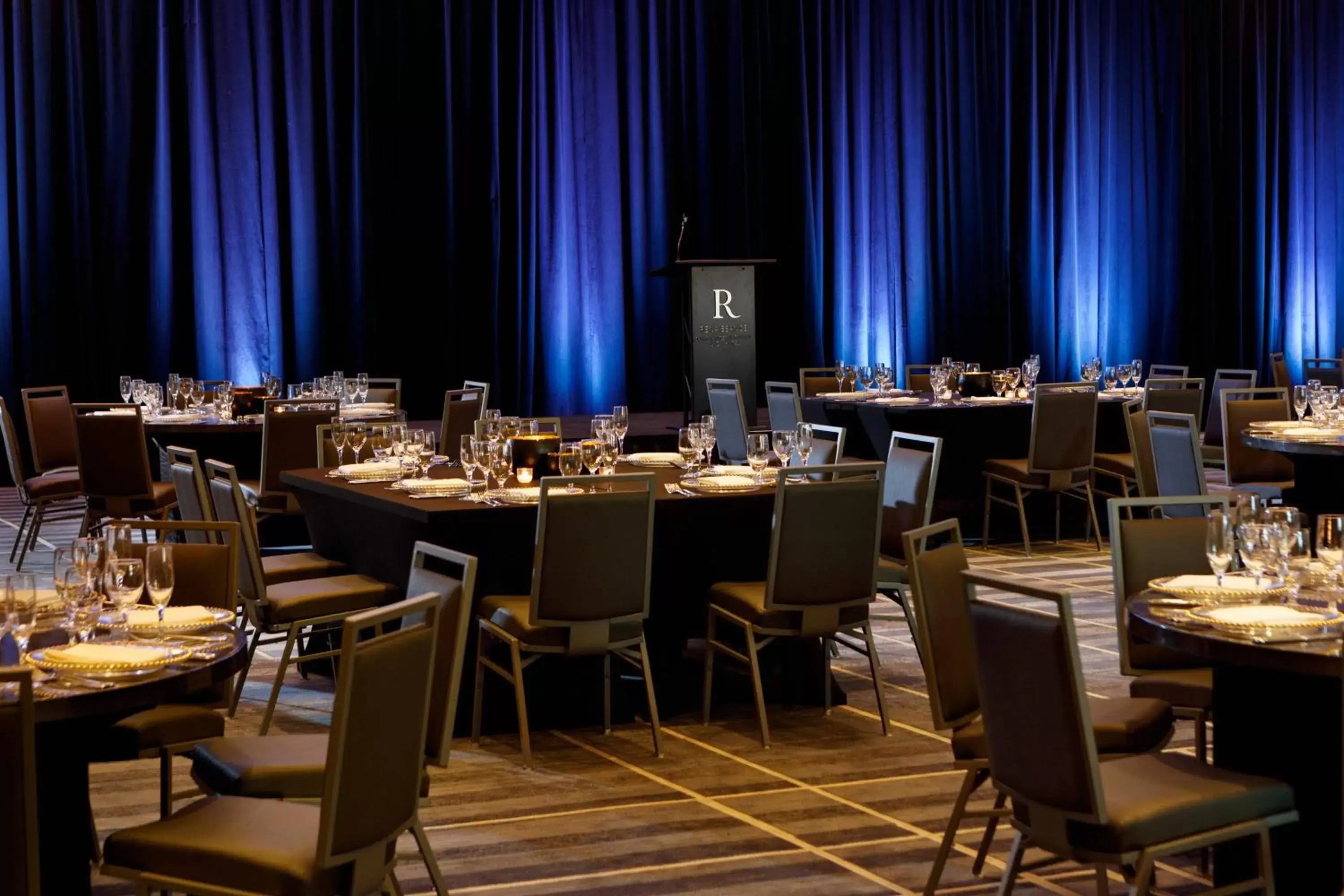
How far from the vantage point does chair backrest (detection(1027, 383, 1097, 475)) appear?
8562 mm

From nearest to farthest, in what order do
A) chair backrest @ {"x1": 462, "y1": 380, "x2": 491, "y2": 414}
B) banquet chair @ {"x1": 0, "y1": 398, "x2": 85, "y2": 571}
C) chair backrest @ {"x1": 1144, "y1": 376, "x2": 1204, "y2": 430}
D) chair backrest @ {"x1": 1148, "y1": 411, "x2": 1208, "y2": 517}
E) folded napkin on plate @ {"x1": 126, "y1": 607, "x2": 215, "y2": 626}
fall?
folded napkin on plate @ {"x1": 126, "y1": 607, "x2": 215, "y2": 626} → chair backrest @ {"x1": 1148, "y1": 411, "x2": 1208, "y2": 517} → banquet chair @ {"x1": 0, "y1": 398, "x2": 85, "y2": 571} → chair backrest @ {"x1": 462, "y1": 380, "x2": 491, "y2": 414} → chair backrest @ {"x1": 1144, "y1": 376, "x2": 1204, "y2": 430}

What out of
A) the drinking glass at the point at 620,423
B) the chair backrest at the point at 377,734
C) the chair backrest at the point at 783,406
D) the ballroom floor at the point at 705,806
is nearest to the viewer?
the chair backrest at the point at 377,734

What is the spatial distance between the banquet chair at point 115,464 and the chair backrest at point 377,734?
5.12m

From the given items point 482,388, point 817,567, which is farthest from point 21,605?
point 482,388

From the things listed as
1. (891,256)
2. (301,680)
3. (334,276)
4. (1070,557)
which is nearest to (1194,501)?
(301,680)

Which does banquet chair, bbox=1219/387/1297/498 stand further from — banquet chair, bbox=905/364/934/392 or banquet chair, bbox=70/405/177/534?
banquet chair, bbox=70/405/177/534

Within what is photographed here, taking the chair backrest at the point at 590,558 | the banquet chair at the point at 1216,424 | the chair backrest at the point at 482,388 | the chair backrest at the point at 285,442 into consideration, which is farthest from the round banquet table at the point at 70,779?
the banquet chair at the point at 1216,424

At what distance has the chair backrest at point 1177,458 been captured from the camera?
21.9ft

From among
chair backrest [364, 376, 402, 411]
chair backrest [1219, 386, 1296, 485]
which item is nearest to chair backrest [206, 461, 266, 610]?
chair backrest [364, 376, 402, 411]

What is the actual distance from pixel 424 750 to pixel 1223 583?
184 centimetres

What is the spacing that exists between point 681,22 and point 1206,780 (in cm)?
1091

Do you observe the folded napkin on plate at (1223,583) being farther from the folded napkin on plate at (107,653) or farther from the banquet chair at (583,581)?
the folded napkin on plate at (107,653)

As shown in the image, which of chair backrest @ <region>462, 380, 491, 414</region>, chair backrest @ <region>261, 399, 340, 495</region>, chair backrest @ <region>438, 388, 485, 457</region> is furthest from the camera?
chair backrest @ <region>438, 388, 485, 457</region>

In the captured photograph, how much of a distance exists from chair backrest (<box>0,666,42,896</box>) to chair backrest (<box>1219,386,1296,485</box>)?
6271mm
